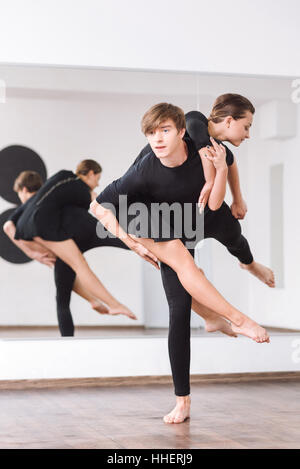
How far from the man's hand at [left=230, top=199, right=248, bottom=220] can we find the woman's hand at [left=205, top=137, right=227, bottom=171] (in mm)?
777

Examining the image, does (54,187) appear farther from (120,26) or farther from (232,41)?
(232,41)

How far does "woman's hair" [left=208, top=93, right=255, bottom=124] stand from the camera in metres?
3.41

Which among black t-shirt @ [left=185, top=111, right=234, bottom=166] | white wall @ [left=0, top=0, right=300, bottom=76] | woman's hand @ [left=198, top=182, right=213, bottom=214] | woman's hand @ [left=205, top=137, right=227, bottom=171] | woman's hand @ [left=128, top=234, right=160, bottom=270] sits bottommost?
woman's hand @ [left=128, top=234, right=160, bottom=270]

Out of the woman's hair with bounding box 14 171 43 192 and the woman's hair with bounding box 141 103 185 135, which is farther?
the woman's hair with bounding box 14 171 43 192

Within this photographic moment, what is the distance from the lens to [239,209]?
12.5 feet

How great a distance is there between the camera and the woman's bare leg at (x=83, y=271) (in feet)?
12.3

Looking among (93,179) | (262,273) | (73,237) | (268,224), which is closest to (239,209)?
(268,224)

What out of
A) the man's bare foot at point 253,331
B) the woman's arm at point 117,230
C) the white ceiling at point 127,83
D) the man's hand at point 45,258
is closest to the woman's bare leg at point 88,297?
the man's hand at point 45,258

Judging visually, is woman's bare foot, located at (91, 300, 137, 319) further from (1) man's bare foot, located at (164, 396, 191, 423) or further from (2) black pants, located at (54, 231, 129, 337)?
(1) man's bare foot, located at (164, 396, 191, 423)

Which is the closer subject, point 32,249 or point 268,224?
point 32,249

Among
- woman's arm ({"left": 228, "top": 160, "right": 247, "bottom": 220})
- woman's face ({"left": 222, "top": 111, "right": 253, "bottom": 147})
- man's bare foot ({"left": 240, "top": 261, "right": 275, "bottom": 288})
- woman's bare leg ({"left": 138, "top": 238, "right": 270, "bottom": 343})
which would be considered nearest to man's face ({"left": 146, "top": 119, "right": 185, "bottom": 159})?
woman's bare leg ({"left": 138, "top": 238, "right": 270, "bottom": 343})

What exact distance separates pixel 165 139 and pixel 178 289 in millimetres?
588

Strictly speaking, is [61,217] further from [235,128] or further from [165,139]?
[165,139]

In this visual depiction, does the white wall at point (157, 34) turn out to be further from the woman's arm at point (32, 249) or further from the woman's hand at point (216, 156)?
the woman's hand at point (216, 156)
